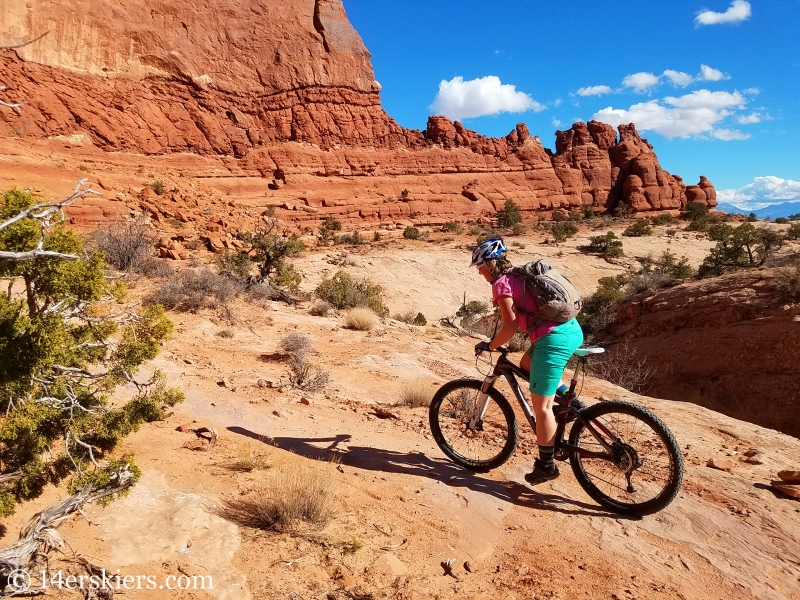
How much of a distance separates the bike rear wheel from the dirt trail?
0.41 ft

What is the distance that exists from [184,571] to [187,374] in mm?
3619

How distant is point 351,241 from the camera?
1289 inches

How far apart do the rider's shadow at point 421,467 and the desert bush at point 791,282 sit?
416 inches

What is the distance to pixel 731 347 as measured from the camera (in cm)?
1117

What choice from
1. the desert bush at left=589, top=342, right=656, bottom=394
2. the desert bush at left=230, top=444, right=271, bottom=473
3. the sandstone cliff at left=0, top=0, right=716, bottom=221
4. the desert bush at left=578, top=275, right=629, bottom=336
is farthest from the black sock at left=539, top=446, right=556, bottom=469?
the sandstone cliff at left=0, top=0, right=716, bottom=221

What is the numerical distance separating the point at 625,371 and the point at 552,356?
9.17m

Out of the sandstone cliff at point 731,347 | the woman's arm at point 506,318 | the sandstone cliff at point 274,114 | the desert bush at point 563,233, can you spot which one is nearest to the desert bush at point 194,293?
the woman's arm at point 506,318

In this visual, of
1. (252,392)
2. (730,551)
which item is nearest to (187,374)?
(252,392)

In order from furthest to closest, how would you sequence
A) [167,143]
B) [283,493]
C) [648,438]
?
[167,143] < [648,438] < [283,493]

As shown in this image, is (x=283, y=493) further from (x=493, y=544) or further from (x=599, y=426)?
(x=599, y=426)

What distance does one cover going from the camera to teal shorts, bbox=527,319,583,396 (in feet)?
10.7

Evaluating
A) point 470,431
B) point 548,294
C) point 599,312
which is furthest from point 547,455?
point 599,312

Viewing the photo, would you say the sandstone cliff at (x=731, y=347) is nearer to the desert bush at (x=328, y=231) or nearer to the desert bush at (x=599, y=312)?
the desert bush at (x=599, y=312)

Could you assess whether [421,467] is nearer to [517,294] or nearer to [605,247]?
[517,294]
